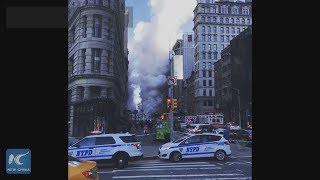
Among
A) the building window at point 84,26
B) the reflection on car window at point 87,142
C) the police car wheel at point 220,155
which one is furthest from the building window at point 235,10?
the reflection on car window at point 87,142

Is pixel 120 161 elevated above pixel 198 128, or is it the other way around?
pixel 198 128

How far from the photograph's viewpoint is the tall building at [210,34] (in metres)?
5.73

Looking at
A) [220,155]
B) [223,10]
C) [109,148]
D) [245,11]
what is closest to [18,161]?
[109,148]

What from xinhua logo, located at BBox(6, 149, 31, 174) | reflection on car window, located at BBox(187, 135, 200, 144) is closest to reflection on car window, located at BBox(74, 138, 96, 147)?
xinhua logo, located at BBox(6, 149, 31, 174)

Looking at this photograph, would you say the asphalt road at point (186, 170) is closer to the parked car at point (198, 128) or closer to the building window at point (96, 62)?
the parked car at point (198, 128)

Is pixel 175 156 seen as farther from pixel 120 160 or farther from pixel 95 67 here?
pixel 95 67

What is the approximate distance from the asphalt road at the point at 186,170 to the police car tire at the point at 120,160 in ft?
0.20

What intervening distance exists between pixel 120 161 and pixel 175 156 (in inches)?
29.5

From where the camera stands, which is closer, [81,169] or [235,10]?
[81,169]

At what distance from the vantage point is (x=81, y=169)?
16.7ft
